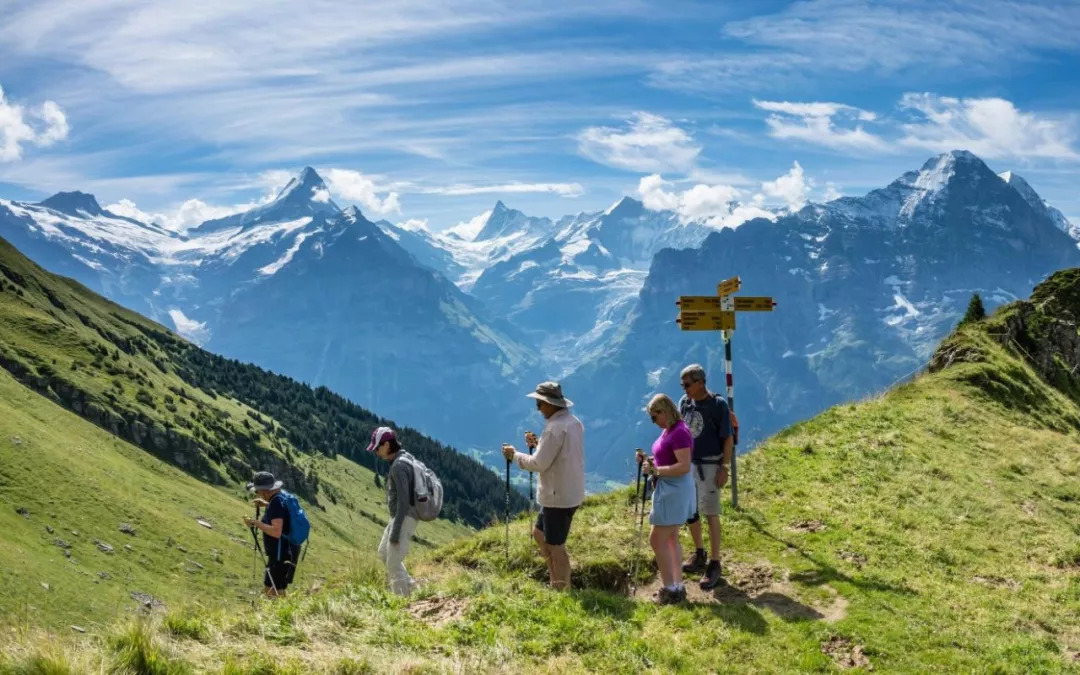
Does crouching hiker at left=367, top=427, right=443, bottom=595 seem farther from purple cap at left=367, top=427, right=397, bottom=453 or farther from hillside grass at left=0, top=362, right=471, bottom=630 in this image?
hillside grass at left=0, top=362, right=471, bottom=630

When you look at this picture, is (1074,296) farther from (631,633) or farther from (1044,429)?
(631,633)

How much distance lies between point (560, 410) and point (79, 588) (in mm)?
66797

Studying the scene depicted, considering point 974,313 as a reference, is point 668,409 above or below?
below

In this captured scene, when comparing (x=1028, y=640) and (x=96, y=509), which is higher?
(x=1028, y=640)

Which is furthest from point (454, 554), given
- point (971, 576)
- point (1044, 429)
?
point (1044, 429)

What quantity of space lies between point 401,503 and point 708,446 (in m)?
5.60

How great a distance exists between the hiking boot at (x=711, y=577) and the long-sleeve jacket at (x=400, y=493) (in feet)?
17.2

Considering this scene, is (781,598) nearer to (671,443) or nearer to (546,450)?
(671,443)

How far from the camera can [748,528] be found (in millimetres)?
16875

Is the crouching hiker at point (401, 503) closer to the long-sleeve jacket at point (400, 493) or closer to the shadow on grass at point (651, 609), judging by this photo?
the long-sleeve jacket at point (400, 493)

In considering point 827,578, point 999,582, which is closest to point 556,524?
point 827,578

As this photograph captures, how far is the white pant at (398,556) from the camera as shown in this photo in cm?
1291

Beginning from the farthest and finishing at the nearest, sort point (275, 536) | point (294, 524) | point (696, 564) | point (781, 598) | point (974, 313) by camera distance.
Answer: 1. point (974, 313)
2. point (696, 564)
3. point (294, 524)
4. point (275, 536)
5. point (781, 598)

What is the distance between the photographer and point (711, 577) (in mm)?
13789
